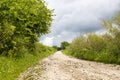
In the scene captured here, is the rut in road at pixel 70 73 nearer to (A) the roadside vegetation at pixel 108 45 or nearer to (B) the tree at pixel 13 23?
(B) the tree at pixel 13 23

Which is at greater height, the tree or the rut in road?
the tree

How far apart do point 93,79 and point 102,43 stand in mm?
36386

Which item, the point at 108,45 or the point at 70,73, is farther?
the point at 108,45

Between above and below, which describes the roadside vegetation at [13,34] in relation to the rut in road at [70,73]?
above

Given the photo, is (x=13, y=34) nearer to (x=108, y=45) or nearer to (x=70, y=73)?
(x=70, y=73)

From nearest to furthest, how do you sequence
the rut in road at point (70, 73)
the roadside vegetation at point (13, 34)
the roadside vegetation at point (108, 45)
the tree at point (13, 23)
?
1. the rut in road at point (70, 73)
2. the roadside vegetation at point (13, 34)
3. the tree at point (13, 23)
4. the roadside vegetation at point (108, 45)

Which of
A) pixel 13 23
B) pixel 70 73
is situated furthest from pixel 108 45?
pixel 70 73

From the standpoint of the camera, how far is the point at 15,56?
3816 cm

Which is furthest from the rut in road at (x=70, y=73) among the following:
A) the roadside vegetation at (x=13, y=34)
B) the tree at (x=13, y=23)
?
the tree at (x=13, y=23)

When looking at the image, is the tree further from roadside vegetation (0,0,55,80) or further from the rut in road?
the rut in road

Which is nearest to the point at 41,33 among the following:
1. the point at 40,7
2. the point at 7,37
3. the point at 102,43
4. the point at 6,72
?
the point at 40,7

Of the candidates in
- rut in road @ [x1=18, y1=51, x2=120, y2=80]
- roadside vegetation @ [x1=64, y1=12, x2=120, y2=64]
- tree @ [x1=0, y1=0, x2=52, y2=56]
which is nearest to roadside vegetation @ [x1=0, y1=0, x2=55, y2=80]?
tree @ [x1=0, y1=0, x2=52, y2=56]

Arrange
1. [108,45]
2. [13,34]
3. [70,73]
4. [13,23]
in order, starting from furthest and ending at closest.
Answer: [108,45], [13,23], [13,34], [70,73]

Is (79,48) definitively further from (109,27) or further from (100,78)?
(100,78)
